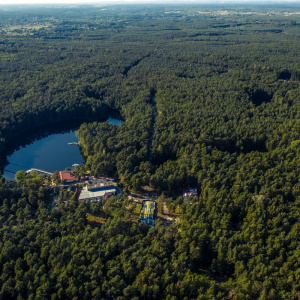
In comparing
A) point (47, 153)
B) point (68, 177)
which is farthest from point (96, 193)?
point (47, 153)

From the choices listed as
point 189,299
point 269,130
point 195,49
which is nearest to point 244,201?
point 189,299

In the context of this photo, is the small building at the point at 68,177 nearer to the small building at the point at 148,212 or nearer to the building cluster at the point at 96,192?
the building cluster at the point at 96,192

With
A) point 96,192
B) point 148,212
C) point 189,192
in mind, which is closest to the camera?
point 148,212

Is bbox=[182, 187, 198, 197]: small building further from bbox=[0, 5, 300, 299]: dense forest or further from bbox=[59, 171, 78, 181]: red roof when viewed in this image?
bbox=[59, 171, 78, 181]: red roof

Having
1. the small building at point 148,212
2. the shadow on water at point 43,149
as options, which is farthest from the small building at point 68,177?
the small building at point 148,212

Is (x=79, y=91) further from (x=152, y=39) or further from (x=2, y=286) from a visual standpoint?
(x=152, y=39)

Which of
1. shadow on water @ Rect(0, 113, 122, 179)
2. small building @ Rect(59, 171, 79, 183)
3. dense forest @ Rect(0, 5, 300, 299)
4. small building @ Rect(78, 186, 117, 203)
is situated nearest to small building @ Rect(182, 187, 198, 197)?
dense forest @ Rect(0, 5, 300, 299)

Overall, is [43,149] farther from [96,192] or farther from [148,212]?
[148,212]

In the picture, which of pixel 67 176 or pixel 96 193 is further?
pixel 67 176
